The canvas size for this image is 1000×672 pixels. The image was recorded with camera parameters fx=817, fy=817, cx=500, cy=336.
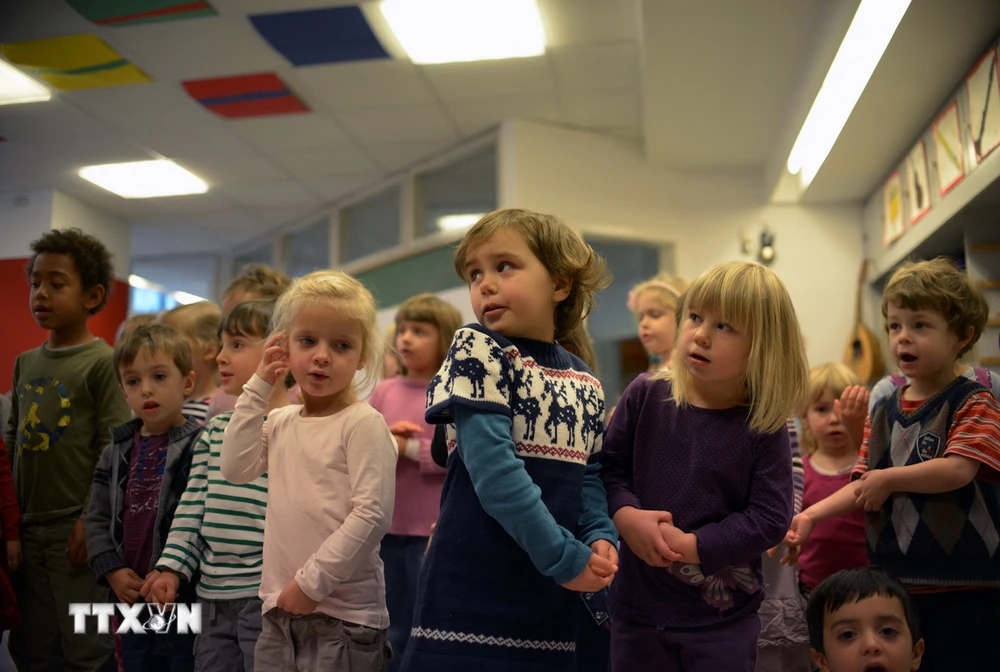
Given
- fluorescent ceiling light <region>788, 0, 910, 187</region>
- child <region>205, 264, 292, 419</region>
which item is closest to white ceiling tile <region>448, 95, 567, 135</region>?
fluorescent ceiling light <region>788, 0, 910, 187</region>

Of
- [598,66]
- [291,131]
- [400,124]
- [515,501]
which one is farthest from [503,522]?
[291,131]

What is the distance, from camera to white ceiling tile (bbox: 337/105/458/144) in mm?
5570

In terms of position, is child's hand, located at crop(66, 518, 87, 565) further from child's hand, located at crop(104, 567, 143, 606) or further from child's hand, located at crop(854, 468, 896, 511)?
child's hand, located at crop(854, 468, 896, 511)

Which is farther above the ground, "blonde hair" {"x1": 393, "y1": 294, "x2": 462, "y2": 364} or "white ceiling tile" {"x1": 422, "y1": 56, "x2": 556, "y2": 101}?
"white ceiling tile" {"x1": 422, "y1": 56, "x2": 556, "y2": 101}

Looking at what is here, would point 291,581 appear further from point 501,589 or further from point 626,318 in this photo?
point 626,318

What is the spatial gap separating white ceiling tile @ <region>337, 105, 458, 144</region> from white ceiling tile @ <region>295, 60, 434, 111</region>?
11 cm

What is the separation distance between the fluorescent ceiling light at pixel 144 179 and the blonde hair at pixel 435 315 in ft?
5.13

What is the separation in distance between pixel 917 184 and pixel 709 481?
3.55 metres

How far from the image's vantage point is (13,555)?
2.45m

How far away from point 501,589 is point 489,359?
0.39 m

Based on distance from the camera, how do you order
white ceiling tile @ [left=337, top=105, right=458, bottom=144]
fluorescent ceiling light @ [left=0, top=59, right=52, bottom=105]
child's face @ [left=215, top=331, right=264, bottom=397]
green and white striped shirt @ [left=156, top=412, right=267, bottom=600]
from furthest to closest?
white ceiling tile @ [left=337, top=105, right=458, bottom=144], fluorescent ceiling light @ [left=0, top=59, right=52, bottom=105], child's face @ [left=215, top=331, right=264, bottom=397], green and white striped shirt @ [left=156, top=412, right=267, bottom=600]

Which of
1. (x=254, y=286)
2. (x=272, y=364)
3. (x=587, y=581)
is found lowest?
(x=587, y=581)

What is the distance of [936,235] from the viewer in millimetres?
4004

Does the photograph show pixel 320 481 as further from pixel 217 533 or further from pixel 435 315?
pixel 435 315
